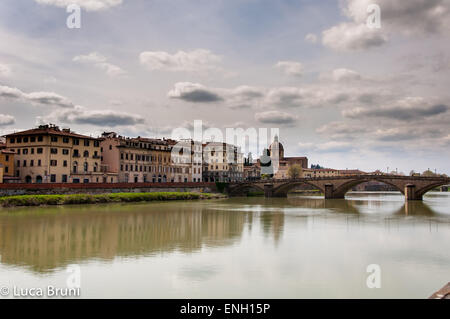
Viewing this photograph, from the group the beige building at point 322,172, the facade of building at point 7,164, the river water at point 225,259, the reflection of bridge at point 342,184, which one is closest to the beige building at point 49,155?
the facade of building at point 7,164

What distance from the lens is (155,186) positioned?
215ft

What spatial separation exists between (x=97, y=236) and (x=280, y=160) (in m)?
154

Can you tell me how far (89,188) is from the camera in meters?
55.3

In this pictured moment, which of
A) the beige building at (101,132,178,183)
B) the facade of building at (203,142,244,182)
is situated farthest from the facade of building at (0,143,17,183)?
the facade of building at (203,142,244,182)

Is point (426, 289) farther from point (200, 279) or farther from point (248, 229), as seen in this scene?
point (248, 229)

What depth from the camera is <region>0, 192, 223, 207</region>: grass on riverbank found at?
44.2m

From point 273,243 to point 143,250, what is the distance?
7.04 metres

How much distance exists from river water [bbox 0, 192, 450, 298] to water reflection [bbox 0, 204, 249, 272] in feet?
0.17

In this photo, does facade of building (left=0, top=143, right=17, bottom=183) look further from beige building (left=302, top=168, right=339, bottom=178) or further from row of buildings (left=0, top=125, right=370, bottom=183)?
beige building (left=302, top=168, right=339, bottom=178)

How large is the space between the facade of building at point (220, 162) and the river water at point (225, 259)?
68459 mm

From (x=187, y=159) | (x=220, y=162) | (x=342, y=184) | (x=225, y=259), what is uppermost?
(x=187, y=159)

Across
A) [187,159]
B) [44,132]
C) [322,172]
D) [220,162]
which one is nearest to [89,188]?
[44,132]

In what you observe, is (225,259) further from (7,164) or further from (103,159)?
(103,159)
